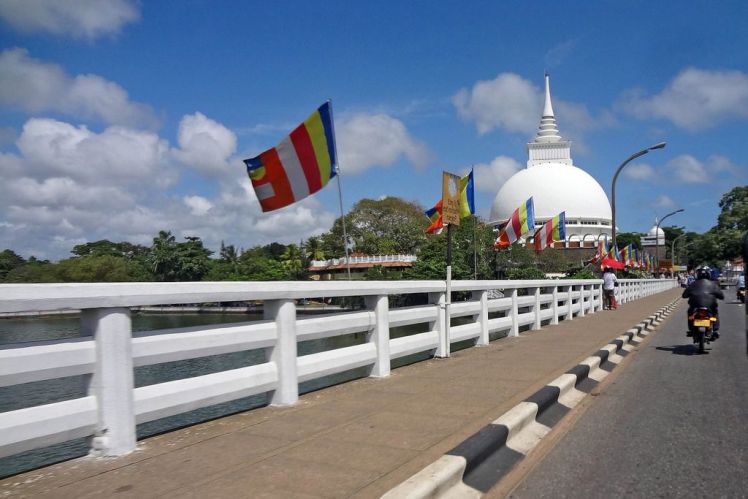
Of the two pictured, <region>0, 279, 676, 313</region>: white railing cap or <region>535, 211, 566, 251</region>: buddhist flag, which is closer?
<region>0, 279, 676, 313</region>: white railing cap

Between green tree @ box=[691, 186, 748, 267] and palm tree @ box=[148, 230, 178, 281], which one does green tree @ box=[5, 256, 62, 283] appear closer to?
palm tree @ box=[148, 230, 178, 281]

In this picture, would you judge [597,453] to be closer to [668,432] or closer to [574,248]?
[668,432]

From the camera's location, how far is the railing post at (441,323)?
392 inches

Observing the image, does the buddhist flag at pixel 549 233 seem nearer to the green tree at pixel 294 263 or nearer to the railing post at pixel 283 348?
the railing post at pixel 283 348

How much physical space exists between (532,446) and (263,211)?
5.76m

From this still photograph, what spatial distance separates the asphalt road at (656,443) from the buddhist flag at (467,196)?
375 cm

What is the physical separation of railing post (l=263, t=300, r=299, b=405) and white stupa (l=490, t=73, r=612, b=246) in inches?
3664

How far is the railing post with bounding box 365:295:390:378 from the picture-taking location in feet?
26.5

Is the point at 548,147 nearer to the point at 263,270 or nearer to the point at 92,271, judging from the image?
the point at 263,270

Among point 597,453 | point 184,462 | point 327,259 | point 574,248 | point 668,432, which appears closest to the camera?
point 184,462

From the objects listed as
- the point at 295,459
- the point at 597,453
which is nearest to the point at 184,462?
the point at 295,459

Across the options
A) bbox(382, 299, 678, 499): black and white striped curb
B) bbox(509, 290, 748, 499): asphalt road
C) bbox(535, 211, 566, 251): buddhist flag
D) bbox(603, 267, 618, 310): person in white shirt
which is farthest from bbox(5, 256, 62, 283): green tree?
bbox(603, 267, 618, 310): person in white shirt

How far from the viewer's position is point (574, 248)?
91.2 meters

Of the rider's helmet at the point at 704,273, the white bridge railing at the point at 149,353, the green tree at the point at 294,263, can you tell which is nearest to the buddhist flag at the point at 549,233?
the rider's helmet at the point at 704,273
